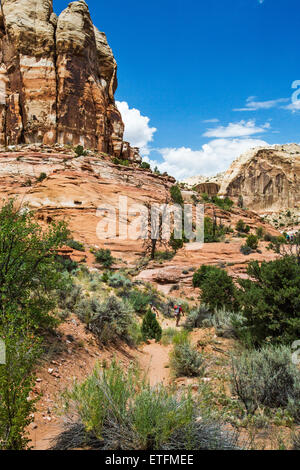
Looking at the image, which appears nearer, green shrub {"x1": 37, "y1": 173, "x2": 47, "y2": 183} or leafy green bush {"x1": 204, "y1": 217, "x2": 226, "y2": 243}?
green shrub {"x1": 37, "y1": 173, "x2": 47, "y2": 183}

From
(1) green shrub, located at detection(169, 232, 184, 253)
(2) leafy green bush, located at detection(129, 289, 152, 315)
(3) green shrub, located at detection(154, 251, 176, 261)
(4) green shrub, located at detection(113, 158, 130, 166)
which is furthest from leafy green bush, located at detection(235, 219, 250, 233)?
(2) leafy green bush, located at detection(129, 289, 152, 315)

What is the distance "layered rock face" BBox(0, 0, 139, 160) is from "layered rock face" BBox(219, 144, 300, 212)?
52.8m

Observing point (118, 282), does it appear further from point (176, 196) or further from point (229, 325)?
point (176, 196)

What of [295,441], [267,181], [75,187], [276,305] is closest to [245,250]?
[276,305]

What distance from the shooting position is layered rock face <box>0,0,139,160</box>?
38.4m

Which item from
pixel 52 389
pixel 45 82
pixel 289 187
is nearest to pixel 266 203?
pixel 289 187

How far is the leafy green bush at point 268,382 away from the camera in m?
3.99

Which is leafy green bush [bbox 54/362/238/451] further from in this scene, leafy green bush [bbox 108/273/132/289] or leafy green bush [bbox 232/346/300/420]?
leafy green bush [bbox 108/273/132/289]

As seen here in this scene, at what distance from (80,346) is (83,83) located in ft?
144

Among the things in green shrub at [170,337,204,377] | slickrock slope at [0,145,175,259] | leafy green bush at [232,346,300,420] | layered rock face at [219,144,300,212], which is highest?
layered rock face at [219,144,300,212]

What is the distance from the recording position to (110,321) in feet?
26.4

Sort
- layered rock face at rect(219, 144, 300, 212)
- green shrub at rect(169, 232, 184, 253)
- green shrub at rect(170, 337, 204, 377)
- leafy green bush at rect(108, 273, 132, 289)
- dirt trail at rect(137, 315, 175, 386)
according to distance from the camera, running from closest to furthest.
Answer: green shrub at rect(170, 337, 204, 377)
dirt trail at rect(137, 315, 175, 386)
leafy green bush at rect(108, 273, 132, 289)
green shrub at rect(169, 232, 184, 253)
layered rock face at rect(219, 144, 300, 212)

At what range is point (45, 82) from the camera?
3862cm
